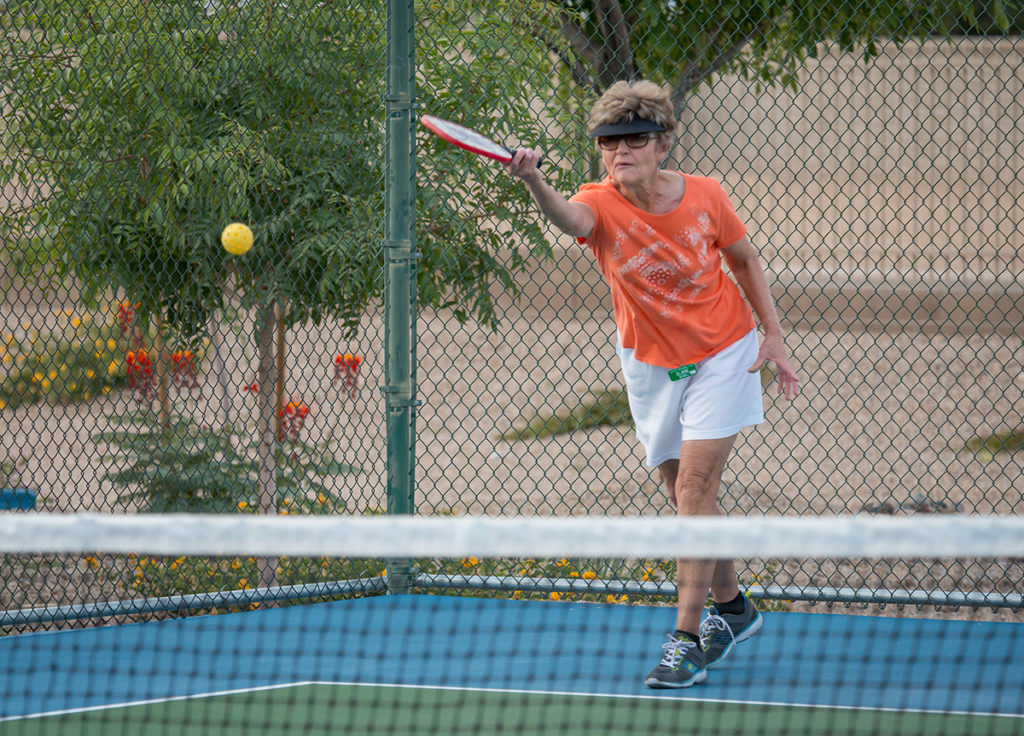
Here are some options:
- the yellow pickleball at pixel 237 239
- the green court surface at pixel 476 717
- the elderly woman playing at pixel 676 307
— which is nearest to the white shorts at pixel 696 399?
the elderly woman playing at pixel 676 307

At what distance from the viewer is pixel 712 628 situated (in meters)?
3.36

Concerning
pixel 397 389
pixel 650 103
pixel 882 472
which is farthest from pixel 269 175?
pixel 882 472

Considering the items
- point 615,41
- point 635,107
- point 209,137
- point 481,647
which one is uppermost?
point 615,41

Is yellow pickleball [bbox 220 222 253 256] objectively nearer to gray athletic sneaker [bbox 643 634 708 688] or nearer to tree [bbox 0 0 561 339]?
tree [bbox 0 0 561 339]

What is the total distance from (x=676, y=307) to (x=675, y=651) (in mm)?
1021

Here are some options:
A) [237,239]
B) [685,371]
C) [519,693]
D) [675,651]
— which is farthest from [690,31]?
[519,693]

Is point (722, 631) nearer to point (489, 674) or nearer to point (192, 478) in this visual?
point (489, 674)

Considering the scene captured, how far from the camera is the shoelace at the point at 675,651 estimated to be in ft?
10.3

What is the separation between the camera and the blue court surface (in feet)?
9.71

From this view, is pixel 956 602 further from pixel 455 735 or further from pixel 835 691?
pixel 455 735

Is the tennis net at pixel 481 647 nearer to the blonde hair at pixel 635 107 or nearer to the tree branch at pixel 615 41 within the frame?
the blonde hair at pixel 635 107

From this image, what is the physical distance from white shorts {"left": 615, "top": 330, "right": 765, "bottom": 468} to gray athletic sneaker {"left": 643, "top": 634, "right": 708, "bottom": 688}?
0.56 m

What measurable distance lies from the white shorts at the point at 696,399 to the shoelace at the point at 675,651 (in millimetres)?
544

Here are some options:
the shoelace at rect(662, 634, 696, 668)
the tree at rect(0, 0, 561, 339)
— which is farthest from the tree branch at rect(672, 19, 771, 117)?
the shoelace at rect(662, 634, 696, 668)
